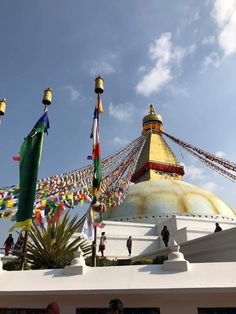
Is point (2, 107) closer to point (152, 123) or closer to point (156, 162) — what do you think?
point (156, 162)

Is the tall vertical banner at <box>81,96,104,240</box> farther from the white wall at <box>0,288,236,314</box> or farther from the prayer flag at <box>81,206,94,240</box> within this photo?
the white wall at <box>0,288,236,314</box>

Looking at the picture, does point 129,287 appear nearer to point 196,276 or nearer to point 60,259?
point 196,276

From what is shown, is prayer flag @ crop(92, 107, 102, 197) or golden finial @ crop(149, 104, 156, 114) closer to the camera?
prayer flag @ crop(92, 107, 102, 197)

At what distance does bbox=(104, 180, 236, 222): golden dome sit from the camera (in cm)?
2141

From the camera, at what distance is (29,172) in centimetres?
805

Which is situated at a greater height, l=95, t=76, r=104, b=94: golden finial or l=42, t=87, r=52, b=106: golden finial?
l=95, t=76, r=104, b=94: golden finial

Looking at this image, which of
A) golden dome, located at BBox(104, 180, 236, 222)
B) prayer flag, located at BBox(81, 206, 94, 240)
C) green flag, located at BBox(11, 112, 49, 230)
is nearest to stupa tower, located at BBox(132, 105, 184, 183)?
golden dome, located at BBox(104, 180, 236, 222)

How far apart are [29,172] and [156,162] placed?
24.3 metres

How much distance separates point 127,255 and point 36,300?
12674mm

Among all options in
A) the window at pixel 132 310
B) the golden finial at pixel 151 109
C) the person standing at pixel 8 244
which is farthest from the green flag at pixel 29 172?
the golden finial at pixel 151 109

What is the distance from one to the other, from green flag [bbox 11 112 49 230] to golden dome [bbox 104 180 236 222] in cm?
1403

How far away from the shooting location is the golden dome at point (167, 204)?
21406mm

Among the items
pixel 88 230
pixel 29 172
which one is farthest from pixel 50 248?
pixel 29 172

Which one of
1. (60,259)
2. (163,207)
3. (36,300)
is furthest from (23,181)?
(163,207)
